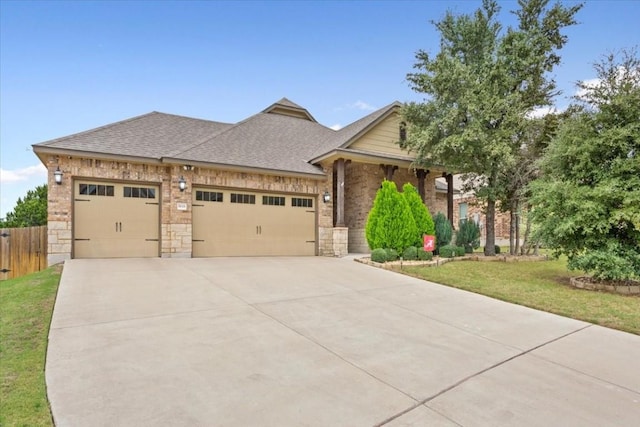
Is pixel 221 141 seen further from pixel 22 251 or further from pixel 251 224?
pixel 22 251

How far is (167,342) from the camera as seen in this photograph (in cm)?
383

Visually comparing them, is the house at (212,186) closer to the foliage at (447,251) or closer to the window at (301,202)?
the window at (301,202)

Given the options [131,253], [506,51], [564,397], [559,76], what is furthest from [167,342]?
[559,76]

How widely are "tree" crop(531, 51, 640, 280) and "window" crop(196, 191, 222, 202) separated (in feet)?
29.6

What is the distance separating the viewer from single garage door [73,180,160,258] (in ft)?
32.1

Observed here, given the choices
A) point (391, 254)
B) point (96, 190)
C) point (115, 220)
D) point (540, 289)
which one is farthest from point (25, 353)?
point (540, 289)

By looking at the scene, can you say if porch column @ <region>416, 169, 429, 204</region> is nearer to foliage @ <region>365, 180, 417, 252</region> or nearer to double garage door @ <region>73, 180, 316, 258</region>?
foliage @ <region>365, 180, 417, 252</region>

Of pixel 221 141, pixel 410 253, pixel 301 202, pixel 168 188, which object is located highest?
pixel 221 141

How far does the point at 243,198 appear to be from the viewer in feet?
38.4

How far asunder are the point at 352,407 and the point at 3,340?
13.8 ft

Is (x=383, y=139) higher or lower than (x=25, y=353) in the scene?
higher

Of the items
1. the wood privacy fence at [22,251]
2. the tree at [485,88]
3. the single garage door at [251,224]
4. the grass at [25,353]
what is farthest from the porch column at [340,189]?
the wood privacy fence at [22,251]

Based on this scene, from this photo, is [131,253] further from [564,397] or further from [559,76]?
[559,76]

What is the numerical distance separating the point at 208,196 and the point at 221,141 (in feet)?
7.73
